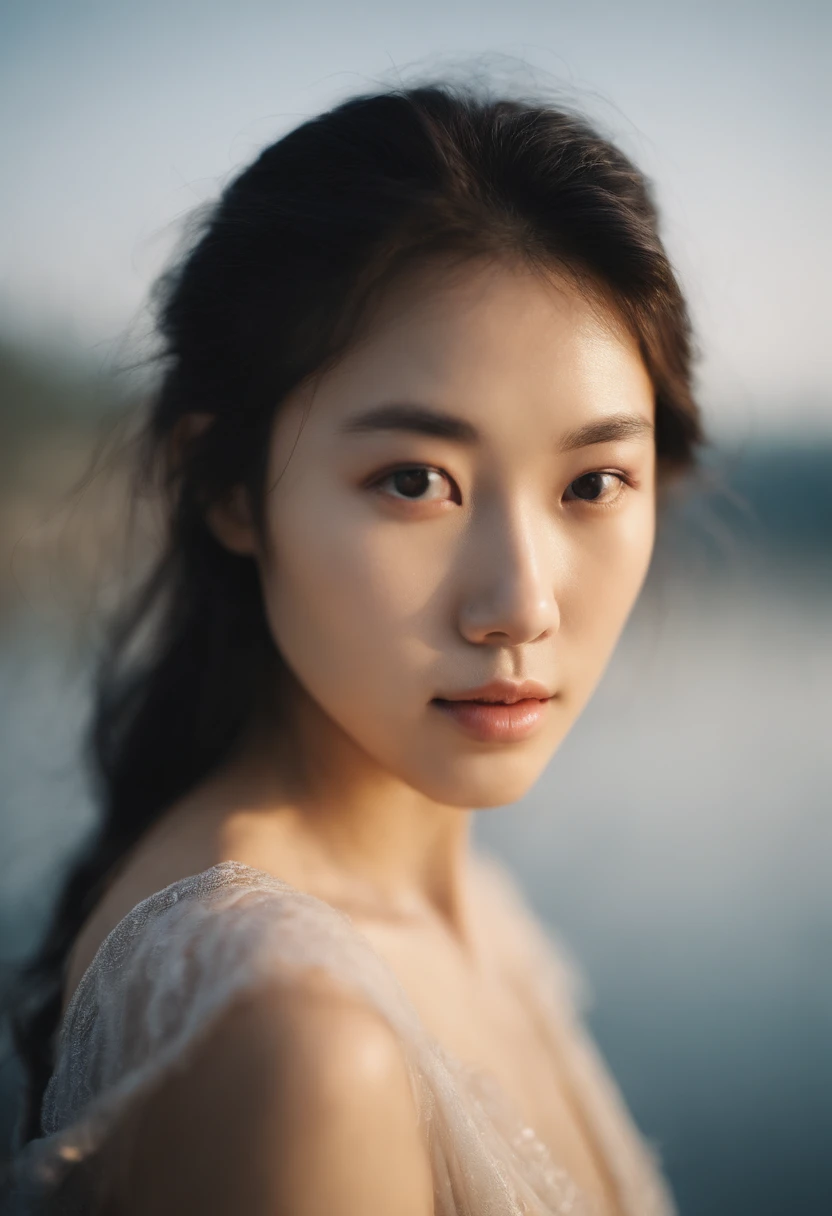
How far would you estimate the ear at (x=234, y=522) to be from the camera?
1.00m

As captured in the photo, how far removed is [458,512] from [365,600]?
4.4 inches

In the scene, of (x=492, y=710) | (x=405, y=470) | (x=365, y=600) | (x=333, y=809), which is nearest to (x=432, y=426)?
(x=405, y=470)

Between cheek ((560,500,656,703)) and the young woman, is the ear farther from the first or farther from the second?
cheek ((560,500,656,703))

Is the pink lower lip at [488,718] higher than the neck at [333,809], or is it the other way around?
the pink lower lip at [488,718]

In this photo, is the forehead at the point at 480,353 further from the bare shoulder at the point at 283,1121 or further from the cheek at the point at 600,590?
the bare shoulder at the point at 283,1121

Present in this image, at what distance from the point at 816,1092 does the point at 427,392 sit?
187 centimetres

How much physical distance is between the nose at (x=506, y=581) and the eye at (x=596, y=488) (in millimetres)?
69

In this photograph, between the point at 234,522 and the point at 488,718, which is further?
the point at 234,522

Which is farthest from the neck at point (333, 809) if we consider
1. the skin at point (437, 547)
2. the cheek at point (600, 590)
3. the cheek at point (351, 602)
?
the cheek at point (600, 590)

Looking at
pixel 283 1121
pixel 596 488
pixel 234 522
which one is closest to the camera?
pixel 283 1121

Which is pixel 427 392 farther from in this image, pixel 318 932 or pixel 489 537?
pixel 318 932

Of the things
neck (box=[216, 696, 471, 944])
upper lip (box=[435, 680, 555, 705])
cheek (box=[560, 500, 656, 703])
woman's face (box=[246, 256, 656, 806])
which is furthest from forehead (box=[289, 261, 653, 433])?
neck (box=[216, 696, 471, 944])

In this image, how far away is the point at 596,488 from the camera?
3.00ft

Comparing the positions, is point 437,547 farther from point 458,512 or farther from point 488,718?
point 488,718
